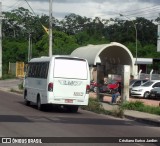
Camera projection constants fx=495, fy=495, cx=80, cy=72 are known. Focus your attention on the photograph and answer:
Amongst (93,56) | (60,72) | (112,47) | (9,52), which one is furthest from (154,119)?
(9,52)

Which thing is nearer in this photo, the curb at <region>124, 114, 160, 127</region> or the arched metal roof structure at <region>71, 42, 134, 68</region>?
the curb at <region>124, 114, 160, 127</region>

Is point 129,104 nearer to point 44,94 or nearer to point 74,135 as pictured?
point 44,94

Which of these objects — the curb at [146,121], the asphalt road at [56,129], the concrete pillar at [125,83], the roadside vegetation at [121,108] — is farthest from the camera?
the concrete pillar at [125,83]

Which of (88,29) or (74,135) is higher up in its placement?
(88,29)

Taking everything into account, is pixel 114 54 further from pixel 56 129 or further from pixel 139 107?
pixel 56 129

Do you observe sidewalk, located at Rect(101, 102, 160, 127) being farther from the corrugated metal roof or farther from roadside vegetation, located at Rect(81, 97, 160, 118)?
the corrugated metal roof

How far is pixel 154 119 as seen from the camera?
21.2 meters

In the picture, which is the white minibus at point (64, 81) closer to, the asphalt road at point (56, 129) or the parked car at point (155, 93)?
the asphalt road at point (56, 129)

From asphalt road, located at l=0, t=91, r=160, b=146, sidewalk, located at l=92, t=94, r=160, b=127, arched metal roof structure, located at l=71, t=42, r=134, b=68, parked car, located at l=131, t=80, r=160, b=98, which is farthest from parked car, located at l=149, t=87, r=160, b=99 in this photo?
asphalt road, located at l=0, t=91, r=160, b=146

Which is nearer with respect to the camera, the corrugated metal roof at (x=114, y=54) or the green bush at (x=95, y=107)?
the green bush at (x=95, y=107)

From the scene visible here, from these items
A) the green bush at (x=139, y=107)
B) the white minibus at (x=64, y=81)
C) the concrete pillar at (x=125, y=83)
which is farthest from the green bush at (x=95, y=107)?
the concrete pillar at (x=125, y=83)

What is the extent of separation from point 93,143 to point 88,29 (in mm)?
113191

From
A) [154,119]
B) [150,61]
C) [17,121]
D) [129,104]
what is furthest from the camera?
[150,61]

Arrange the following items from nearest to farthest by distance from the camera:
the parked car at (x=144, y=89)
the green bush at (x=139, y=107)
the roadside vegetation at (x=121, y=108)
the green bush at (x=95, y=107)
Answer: the roadside vegetation at (x=121, y=108), the green bush at (x=139, y=107), the green bush at (x=95, y=107), the parked car at (x=144, y=89)
